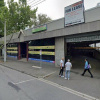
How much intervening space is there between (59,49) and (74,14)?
4.46 meters

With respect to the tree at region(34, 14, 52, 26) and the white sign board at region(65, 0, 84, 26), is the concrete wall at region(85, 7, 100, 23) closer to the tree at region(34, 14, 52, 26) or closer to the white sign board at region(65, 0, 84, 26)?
the white sign board at region(65, 0, 84, 26)

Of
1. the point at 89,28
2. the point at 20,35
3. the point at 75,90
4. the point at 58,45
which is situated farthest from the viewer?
the point at 20,35

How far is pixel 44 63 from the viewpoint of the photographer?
53.0ft

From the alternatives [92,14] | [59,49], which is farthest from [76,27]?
[59,49]

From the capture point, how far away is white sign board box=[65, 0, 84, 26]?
10663 mm

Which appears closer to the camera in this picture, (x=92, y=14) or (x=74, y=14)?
(x=92, y=14)

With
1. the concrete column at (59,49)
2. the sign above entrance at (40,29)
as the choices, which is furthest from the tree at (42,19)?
the concrete column at (59,49)

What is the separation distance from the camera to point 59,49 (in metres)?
13.5

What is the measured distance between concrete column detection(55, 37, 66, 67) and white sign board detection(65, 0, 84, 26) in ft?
7.37

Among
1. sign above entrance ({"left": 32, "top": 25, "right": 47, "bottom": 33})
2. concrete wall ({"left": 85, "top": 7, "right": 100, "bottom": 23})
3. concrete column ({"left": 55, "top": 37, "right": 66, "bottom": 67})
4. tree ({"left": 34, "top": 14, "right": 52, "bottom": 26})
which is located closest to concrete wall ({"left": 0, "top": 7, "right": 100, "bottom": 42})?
concrete wall ({"left": 85, "top": 7, "right": 100, "bottom": 23})

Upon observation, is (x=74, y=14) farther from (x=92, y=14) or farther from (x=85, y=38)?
(x=85, y=38)

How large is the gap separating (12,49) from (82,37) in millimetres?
19087

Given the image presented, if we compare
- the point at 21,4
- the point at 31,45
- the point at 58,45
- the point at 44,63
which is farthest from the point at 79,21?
the point at 21,4

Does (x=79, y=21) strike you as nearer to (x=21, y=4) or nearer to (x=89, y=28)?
(x=89, y=28)
